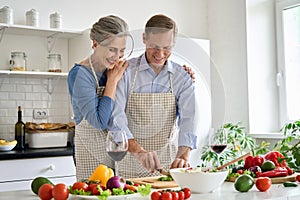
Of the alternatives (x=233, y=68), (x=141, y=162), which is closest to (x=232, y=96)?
(x=233, y=68)

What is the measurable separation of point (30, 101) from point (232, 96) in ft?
6.29

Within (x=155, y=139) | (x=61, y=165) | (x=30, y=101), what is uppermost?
(x=30, y=101)

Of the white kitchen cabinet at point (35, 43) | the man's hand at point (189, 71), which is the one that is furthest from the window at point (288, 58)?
the man's hand at point (189, 71)

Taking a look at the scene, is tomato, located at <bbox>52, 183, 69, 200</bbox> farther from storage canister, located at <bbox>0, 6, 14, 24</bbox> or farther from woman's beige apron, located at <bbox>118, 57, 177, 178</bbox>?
storage canister, located at <bbox>0, 6, 14, 24</bbox>

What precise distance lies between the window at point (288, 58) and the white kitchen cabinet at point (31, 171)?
213 cm

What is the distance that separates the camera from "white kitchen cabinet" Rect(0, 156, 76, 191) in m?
3.28

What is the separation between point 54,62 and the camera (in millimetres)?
3959

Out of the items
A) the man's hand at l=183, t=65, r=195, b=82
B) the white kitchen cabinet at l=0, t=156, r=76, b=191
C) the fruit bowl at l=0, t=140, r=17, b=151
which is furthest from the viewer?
the fruit bowl at l=0, t=140, r=17, b=151

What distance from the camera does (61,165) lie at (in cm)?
350

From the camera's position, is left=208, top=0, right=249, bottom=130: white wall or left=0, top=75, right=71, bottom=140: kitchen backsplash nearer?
left=0, top=75, right=71, bottom=140: kitchen backsplash

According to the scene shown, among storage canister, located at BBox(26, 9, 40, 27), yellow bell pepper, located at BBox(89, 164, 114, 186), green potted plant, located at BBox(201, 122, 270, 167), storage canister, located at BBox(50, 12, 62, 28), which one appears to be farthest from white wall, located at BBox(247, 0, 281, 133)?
yellow bell pepper, located at BBox(89, 164, 114, 186)

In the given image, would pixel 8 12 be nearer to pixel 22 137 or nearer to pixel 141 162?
pixel 22 137

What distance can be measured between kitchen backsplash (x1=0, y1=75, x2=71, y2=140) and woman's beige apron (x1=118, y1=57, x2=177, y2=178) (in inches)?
72.1

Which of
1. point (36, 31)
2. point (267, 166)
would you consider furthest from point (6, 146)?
point (267, 166)
